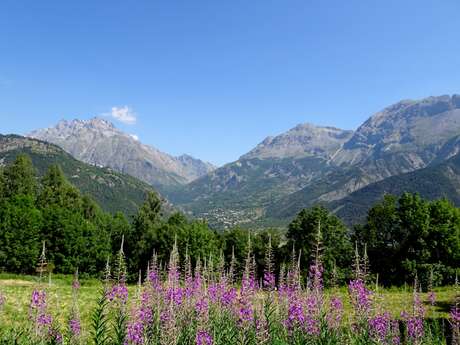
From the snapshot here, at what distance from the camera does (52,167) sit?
8744 cm

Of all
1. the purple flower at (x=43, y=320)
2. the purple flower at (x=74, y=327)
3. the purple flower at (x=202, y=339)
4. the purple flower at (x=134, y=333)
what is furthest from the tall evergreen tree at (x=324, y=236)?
the purple flower at (x=202, y=339)

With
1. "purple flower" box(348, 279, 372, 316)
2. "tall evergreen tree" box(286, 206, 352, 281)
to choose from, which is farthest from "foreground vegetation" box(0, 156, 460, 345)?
"tall evergreen tree" box(286, 206, 352, 281)

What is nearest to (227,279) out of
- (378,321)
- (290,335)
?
(290,335)

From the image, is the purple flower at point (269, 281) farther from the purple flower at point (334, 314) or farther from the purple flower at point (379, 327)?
the purple flower at point (334, 314)

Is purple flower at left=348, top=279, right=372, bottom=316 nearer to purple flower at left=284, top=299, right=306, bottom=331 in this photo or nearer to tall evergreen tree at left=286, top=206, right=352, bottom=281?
purple flower at left=284, top=299, right=306, bottom=331

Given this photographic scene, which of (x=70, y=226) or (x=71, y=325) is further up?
(x=70, y=226)

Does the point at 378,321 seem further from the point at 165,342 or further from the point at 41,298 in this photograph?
the point at 41,298

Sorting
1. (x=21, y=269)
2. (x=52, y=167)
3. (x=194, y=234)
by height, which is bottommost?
(x=21, y=269)

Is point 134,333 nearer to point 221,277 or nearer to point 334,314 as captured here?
point 221,277

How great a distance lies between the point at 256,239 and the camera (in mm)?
70062

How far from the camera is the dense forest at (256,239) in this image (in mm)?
50000

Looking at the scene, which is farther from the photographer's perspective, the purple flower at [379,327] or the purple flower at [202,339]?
the purple flower at [379,327]

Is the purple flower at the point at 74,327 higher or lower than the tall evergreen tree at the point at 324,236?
lower

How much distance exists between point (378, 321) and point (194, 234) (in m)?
57.4
